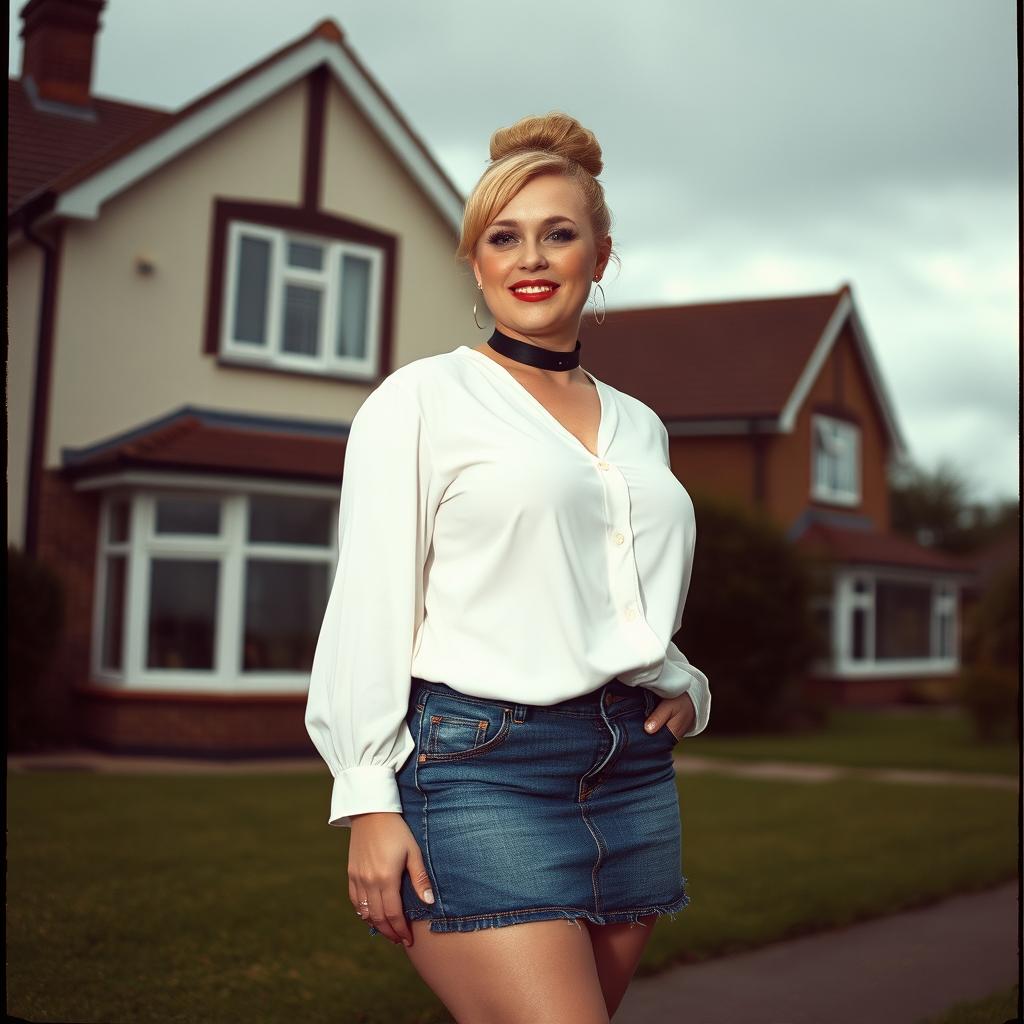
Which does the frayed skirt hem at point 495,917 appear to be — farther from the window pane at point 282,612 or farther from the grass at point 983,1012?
the window pane at point 282,612

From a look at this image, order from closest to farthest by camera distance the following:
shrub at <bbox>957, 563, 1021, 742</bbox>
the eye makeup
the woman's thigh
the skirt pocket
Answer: the woman's thigh → the skirt pocket → the eye makeup → shrub at <bbox>957, 563, 1021, 742</bbox>

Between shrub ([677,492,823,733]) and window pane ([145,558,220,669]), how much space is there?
245 inches

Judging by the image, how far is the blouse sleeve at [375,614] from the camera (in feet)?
7.32

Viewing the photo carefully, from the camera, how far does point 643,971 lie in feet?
17.2

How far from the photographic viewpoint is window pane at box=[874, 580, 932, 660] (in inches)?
1031

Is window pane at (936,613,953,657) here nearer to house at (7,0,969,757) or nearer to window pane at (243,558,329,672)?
house at (7,0,969,757)

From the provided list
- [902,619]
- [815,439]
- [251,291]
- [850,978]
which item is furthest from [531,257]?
[902,619]

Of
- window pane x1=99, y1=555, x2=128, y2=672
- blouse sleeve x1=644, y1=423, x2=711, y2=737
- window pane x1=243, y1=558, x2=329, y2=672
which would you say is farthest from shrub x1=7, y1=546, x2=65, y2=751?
blouse sleeve x1=644, y1=423, x2=711, y2=737

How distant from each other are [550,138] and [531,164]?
95mm

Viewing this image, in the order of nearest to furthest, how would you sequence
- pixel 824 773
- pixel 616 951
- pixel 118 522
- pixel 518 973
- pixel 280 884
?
pixel 518 973 < pixel 616 951 < pixel 280 884 < pixel 824 773 < pixel 118 522

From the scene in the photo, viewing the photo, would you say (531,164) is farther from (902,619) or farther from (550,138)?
(902,619)

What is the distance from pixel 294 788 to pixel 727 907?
517cm

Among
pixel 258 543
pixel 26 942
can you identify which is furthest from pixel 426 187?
pixel 26 942

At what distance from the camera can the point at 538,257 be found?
256 centimetres
